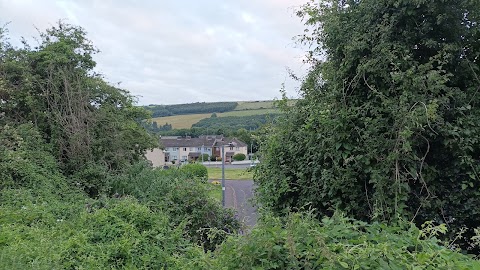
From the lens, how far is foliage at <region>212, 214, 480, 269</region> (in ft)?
6.57

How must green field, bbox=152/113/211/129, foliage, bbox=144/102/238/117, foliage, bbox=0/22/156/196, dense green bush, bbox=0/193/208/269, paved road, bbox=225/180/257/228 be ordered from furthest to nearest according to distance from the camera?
green field, bbox=152/113/211/129 → foliage, bbox=144/102/238/117 → foliage, bbox=0/22/156/196 → paved road, bbox=225/180/257/228 → dense green bush, bbox=0/193/208/269

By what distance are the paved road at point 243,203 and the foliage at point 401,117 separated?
1.17m

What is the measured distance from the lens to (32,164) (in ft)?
29.9

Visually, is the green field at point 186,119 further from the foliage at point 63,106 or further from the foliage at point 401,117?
the foliage at point 401,117

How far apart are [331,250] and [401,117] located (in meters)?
2.02

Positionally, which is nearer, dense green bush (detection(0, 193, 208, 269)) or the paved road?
dense green bush (detection(0, 193, 208, 269))

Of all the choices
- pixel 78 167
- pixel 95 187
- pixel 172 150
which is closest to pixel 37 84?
pixel 78 167

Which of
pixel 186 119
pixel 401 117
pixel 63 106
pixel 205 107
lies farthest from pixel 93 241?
pixel 205 107

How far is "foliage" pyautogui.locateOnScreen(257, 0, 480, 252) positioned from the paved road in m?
1.17

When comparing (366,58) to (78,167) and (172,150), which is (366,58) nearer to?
(78,167)

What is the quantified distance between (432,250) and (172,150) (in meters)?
Result: 57.5

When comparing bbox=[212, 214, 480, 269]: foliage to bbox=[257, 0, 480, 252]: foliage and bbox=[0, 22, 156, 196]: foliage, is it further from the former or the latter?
bbox=[0, 22, 156, 196]: foliage

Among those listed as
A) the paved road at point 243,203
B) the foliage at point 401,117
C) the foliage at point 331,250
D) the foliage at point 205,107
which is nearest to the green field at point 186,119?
the foliage at point 205,107

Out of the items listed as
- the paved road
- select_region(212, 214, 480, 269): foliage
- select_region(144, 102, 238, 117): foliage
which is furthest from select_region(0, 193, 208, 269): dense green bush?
select_region(144, 102, 238, 117): foliage
